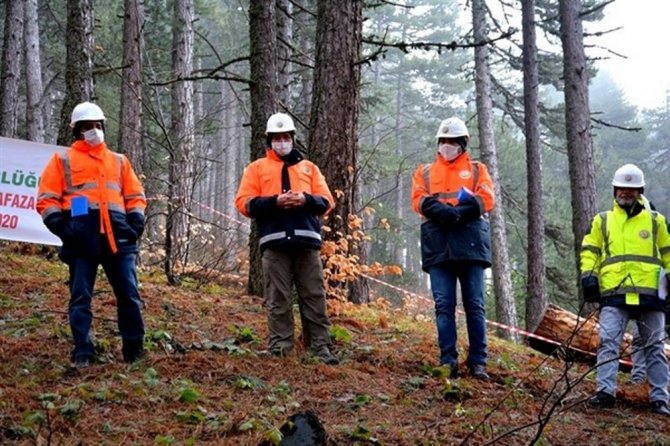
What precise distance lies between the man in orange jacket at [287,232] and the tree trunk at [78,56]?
498 cm

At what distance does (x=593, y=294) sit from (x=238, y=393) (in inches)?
124

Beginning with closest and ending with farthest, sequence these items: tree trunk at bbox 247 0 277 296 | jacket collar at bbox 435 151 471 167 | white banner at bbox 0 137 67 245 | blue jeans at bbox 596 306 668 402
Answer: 1. blue jeans at bbox 596 306 668 402
2. jacket collar at bbox 435 151 471 167
3. tree trunk at bbox 247 0 277 296
4. white banner at bbox 0 137 67 245

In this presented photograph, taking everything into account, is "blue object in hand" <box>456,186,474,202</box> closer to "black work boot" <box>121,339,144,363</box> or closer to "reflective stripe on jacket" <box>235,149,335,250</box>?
"reflective stripe on jacket" <box>235,149,335,250</box>

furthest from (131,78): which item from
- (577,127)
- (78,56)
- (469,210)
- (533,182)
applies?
(469,210)

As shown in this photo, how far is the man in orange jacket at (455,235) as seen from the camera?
6.14m

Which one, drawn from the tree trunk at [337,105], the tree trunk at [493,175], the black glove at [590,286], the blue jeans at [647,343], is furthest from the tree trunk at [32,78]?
the blue jeans at [647,343]

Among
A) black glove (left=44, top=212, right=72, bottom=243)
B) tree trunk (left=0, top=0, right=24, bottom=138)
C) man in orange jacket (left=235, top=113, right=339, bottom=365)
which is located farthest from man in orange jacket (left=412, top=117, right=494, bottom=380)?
tree trunk (left=0, top=0, right=24, bottom=138)

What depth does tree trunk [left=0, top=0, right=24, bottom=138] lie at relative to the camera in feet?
43.8

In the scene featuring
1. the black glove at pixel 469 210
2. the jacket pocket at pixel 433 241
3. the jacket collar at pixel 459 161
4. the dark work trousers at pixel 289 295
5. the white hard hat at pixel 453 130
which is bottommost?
the dark work trousers at pixel 289 295

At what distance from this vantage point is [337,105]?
808 centimetres

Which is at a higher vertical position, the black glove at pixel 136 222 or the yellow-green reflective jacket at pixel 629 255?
the black glove at pixel 136 222

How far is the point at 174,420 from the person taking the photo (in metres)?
4.26

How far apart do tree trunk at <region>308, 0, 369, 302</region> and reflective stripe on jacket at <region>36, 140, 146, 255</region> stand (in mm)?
2827

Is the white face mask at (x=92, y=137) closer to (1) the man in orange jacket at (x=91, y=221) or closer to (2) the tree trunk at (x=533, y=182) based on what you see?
(1) the man in orange jacket at (x=91, y=221)
